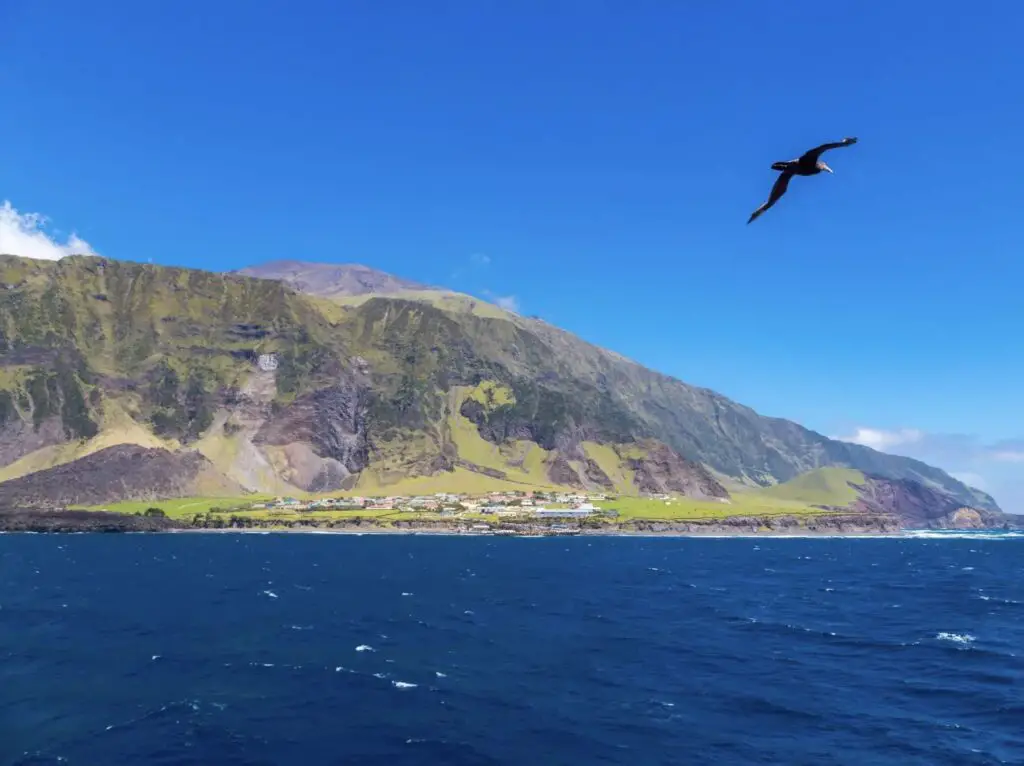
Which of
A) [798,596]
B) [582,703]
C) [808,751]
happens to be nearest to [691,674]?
[582,703]

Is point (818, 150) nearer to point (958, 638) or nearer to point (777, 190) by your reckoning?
point (777, 190)

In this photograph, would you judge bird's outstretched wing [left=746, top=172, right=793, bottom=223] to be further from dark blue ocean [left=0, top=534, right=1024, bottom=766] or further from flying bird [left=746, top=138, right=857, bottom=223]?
dark blue ocean [left=0, top=534, right=1024, bottom=766]

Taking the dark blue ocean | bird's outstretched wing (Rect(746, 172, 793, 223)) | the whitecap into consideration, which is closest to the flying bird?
bird's outstretched wing (Rect(746, 172, 793, 223))

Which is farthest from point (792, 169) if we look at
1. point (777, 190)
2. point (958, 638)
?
point (958, 638)

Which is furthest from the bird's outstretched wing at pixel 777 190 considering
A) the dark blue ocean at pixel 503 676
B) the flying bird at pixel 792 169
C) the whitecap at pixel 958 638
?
the whitecap at pixel 958 638

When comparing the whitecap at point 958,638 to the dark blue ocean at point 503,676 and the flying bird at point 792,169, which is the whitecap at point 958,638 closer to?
the dark blue ocean at point 503,676

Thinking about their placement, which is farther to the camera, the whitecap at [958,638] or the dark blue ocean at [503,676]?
the whitecap at [958,638]

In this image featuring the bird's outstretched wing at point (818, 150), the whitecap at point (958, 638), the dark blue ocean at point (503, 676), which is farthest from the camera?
the whitecap at point (958, 638)

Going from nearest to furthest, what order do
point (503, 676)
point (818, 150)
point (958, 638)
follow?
1. point (818, 150)
2. point (503, 676)
3. point (958, 638)
